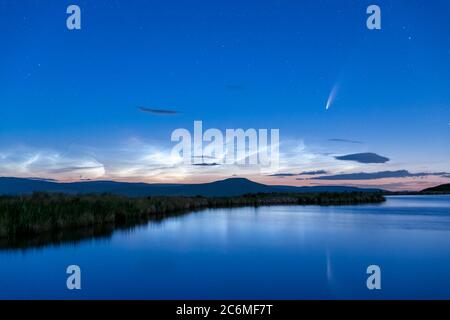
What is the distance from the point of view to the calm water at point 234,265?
1252 cm

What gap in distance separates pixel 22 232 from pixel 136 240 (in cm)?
533

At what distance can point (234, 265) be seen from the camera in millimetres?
16281

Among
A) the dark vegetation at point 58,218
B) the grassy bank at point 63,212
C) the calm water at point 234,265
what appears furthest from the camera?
the grassy bank at point 63,212

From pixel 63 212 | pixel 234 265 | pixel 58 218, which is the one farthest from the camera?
pixel 63 212

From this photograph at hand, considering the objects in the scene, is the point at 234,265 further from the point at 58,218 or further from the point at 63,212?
the point at 63,212

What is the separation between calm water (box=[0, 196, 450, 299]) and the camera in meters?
12.5

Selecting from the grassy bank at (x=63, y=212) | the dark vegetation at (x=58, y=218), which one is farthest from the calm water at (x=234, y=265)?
the grassy bank at (x=63, y=212)

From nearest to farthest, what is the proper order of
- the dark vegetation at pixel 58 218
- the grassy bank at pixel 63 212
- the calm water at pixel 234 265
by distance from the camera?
the calm water at pixel 234 265 < the dark vegetation at pixel 58 218 < the grassy bank at pixel 63 212

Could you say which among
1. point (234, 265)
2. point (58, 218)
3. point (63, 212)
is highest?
point (63, 212)

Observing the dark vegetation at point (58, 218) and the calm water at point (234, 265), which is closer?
the calm water at point (234, 265)

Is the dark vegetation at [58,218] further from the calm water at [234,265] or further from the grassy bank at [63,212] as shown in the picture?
the calm water at [234,265]

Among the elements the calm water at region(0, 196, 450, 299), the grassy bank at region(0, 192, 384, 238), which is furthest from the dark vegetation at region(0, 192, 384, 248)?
the calm water at region(0, 196, 450, 299)

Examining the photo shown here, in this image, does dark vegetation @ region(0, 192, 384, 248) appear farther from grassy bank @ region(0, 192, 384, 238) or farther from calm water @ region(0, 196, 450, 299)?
calm water @ region(0, 196, 450, 299)

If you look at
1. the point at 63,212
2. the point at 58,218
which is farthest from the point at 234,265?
the point at 63,212
